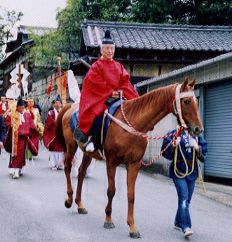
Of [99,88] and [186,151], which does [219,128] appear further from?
[186,151]

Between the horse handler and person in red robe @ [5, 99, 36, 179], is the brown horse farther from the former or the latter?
person in red robe @ [5, 99, 36, 179]

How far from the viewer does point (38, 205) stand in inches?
350

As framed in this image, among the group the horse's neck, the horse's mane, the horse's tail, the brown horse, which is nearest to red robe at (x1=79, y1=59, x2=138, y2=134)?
the brown horse

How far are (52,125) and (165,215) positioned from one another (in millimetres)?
7991

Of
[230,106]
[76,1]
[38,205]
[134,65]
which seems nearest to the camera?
[38,205]

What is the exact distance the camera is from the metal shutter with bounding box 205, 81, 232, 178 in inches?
508

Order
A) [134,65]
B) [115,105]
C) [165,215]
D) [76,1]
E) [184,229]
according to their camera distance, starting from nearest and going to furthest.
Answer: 1. [184,229]
2. [115,105]
3. [165,215]
4. [134,65]
5. [76,1]

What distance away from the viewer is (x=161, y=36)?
2152cm

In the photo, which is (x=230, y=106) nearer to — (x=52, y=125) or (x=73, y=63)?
(x=52, y=125)

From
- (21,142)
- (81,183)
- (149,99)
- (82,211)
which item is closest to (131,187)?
(149,99)

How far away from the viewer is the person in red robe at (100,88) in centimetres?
749

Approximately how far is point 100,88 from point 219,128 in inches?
261

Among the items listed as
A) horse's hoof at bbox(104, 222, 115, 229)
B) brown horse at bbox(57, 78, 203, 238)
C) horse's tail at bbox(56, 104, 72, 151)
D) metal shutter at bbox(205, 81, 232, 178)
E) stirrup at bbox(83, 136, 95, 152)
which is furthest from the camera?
metal shutter at bbox(205, 81, 232, 178)

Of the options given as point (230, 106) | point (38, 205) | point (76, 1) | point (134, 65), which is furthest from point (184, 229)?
point (76, 1)
